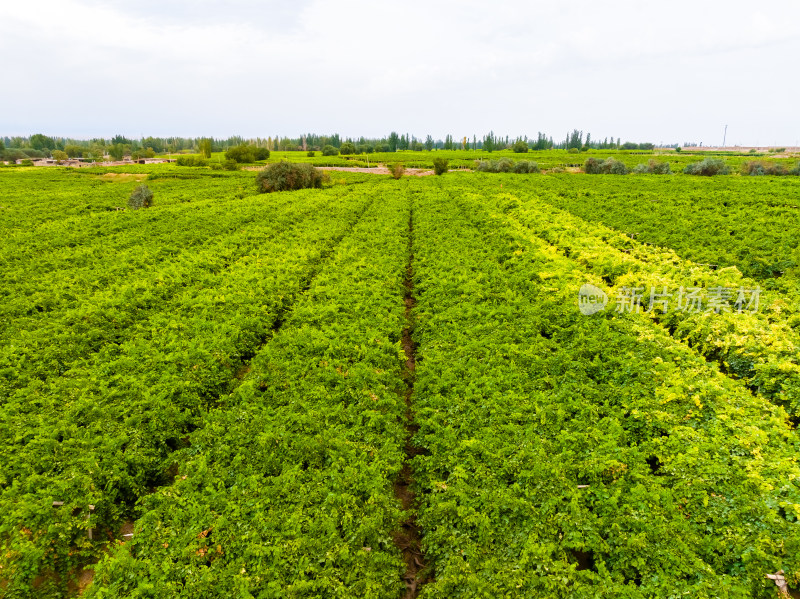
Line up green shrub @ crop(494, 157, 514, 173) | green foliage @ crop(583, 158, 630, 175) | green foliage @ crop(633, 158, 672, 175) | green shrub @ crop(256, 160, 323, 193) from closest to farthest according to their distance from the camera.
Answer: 1. green shrub @ crop(256, 160, 323, 193)
2. green foliage @ crop(633, 158, 672, 175)
3. green foliage @ crop(583, 158, 630, 175)
4. green shrub @ crop(494, 157, 514, 173)

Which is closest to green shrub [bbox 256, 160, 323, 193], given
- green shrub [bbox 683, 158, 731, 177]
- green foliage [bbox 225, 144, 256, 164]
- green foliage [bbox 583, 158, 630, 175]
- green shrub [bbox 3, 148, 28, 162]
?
green foliage [bbox 225, 144, 256, 164]

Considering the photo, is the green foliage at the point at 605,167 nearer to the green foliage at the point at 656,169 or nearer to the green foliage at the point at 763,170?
the green foliage at the point at 656,169

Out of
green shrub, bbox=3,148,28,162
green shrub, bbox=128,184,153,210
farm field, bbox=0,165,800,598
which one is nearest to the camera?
farm field, bbox=0,165,800,598

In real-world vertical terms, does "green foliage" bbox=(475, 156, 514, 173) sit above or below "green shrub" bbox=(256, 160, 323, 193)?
above

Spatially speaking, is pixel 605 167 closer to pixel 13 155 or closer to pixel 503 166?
pixel 503 166

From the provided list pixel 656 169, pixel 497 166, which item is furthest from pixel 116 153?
pixel 656 169

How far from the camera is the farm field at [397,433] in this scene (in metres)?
5.64

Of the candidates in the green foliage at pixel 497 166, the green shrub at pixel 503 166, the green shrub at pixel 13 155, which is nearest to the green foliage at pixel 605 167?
the green foliage at pixel 497 166

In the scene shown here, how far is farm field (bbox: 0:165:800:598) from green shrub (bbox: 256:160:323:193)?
112 feet

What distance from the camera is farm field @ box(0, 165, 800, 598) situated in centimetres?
564

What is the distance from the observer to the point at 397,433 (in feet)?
27.1

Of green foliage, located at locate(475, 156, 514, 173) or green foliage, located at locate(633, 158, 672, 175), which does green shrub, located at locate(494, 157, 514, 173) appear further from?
green foliage, located at locate(633, 158, 672, 175)

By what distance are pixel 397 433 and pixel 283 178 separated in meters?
47.8

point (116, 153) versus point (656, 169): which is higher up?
point (116, 153)
